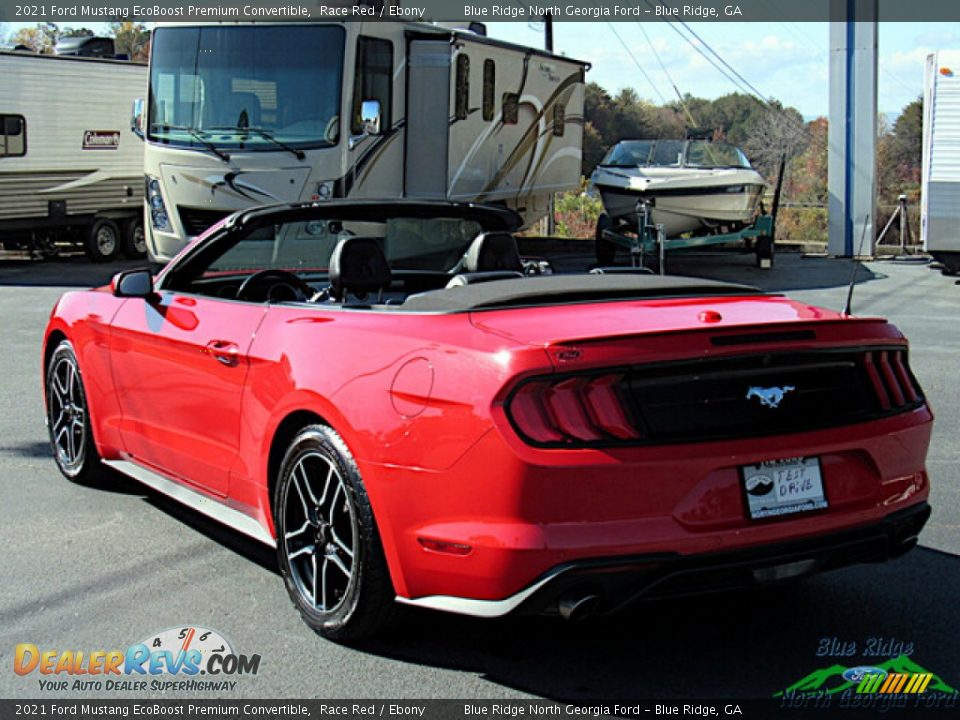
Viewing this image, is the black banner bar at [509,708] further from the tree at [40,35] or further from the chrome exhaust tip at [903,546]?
the tree at [40,35]

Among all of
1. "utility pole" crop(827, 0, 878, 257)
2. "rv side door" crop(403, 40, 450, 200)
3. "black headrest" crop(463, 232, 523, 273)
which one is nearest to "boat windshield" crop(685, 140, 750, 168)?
"utility pole" crop(827, 0, 878, 257)

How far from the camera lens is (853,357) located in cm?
441

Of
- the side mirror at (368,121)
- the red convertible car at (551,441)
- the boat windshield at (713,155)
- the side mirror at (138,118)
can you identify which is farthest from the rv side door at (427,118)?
the red convertible car at (551,441)

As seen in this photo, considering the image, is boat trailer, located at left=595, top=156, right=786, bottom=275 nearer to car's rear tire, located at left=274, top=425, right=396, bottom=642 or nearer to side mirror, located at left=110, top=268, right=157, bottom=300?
side mirror, located at left=110, top=268, right=157, bottom=300

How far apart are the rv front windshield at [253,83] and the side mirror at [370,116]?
0.35 m

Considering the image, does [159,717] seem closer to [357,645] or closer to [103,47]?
[357,645]

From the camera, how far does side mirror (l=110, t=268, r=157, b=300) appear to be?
5.84 meters

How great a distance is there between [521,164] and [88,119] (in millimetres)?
8825

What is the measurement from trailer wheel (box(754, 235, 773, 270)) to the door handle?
16579 mm

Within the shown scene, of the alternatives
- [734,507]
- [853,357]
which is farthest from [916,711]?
[853,357]

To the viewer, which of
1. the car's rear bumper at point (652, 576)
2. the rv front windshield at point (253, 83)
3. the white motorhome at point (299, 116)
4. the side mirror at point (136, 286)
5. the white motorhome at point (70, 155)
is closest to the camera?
the car's rear bumper at point (652, 576)

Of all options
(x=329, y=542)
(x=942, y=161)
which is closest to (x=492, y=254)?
(x=329, y=542)

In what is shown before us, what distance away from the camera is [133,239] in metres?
25.4

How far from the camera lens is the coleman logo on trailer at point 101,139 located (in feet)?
78.9
